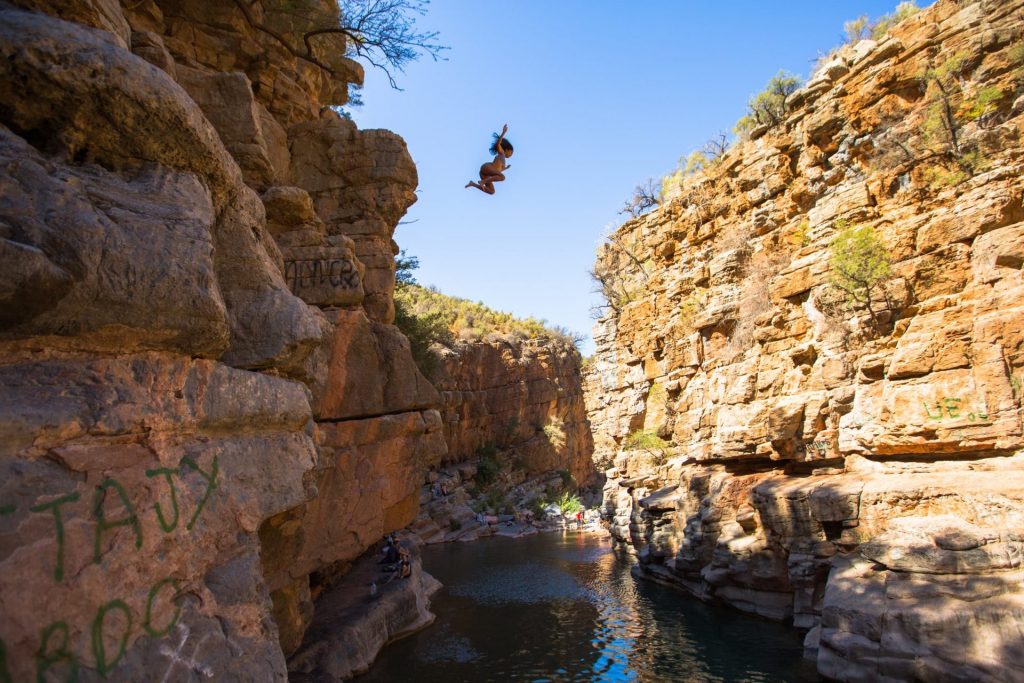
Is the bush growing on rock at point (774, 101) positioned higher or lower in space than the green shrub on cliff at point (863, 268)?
higher

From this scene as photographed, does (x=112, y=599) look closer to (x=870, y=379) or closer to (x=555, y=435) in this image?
(x=870, y=379)

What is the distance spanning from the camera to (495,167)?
9766 mm

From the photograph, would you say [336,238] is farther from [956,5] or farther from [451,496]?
[451,496]

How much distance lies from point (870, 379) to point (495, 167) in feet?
30.6

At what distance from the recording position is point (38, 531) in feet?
11.3

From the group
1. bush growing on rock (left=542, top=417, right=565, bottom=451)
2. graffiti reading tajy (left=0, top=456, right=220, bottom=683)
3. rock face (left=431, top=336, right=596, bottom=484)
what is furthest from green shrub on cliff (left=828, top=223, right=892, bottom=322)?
bush growing on rock (left=542, top=417, right=565, bottom=451)

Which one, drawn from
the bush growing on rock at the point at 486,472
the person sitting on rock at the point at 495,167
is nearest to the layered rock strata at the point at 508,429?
the bush growing on rock at the point at 486,472

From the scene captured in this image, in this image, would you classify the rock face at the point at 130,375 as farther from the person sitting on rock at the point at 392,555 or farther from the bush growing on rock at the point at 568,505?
the bush growing on rock at the point at 568,505

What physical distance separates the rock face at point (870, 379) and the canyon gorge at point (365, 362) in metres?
0.06

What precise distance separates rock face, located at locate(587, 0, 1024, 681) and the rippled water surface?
89cm

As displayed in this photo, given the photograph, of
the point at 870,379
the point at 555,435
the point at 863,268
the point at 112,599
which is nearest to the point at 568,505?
the point at 555,435

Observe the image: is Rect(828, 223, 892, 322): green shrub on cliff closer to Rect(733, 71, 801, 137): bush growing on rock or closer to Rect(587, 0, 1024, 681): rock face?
Rect(587, 0, 1024, 681): rock face

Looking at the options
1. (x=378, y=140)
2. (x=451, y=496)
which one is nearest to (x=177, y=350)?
(x=378, y=140)

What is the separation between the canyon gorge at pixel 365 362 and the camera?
3828mm
